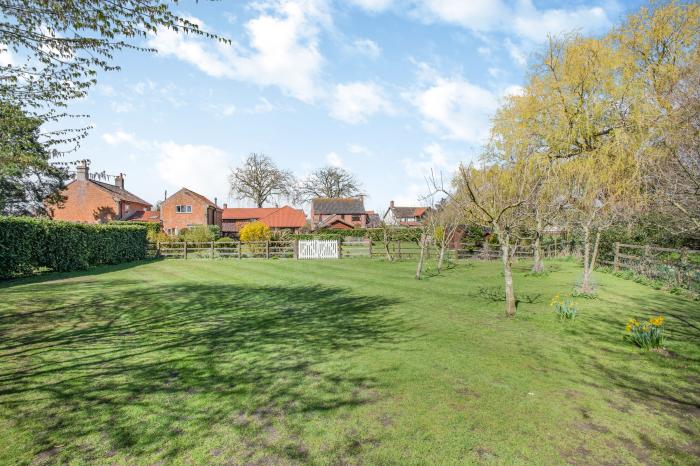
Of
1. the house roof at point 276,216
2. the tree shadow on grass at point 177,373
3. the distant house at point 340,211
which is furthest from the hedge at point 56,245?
the distant house at point 340,211

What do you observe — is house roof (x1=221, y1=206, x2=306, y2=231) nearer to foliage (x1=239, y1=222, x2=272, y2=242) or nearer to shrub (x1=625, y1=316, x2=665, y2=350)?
foliage (x1=239, y1=222, x2=272, y2=242)

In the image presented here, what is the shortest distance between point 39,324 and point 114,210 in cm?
4725

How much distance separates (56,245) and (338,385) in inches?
772

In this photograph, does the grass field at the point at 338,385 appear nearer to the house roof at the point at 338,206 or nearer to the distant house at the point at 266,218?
the distant house at the point at 266,218

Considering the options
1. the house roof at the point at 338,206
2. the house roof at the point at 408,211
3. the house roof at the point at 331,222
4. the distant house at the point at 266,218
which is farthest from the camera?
the house roof at the point at 408,211

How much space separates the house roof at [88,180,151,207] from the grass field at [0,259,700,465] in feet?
147

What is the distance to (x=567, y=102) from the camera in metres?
19.2

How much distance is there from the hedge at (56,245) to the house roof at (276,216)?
3368cm

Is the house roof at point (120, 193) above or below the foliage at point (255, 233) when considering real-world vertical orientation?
above

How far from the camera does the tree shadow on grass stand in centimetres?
416

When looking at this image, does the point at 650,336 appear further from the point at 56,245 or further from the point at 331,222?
the point at 331,222

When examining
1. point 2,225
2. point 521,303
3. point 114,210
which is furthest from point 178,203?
point 521,303

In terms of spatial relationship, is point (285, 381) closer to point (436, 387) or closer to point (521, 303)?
point (436, 387)

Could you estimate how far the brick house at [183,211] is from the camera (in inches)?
2016
